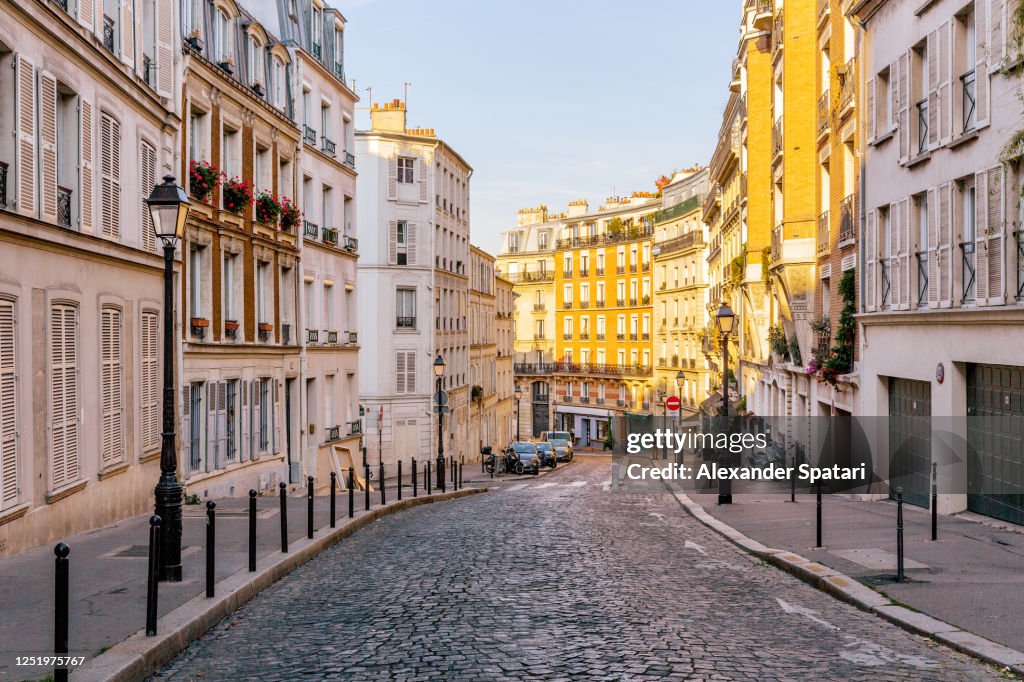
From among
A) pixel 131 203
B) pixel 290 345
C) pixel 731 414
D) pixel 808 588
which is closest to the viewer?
pixel 808 588

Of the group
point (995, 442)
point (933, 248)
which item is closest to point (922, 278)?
point (933, 248)

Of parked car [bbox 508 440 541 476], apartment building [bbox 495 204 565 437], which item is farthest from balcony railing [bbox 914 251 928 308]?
apartment building [bbox 495 204 565 437]

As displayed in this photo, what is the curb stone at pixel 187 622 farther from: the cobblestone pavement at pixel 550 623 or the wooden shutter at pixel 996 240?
the wooden shutter at pixel 996 240

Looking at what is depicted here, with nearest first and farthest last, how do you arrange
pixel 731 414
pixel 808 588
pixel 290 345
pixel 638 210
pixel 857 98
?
pixel 808 588 < pixel 857 98 < pixel 290 345 < pixel 731 414 < pixel 638 210

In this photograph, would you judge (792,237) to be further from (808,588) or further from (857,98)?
(808,588)

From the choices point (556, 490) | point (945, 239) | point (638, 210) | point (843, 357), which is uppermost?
point (638, 210)

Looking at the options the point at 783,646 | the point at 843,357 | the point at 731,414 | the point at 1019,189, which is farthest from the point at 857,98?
the point at 731,414

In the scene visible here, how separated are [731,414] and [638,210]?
43.0 metres

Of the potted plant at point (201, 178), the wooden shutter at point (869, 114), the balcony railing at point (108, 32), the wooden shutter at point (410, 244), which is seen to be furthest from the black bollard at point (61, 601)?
the wooden shutter at point (410, 244)

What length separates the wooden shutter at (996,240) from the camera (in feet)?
51.2

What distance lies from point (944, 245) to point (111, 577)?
1356 cm

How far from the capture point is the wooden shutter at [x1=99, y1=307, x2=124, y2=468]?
16.0m

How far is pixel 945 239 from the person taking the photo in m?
17.9

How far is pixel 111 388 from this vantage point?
54.0 ft
